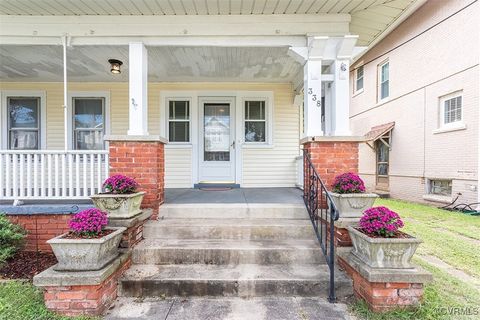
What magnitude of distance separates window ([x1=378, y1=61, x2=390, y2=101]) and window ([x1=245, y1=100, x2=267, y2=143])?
599 cm

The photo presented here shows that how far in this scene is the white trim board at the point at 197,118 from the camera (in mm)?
5676

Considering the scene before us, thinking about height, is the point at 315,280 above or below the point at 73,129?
below

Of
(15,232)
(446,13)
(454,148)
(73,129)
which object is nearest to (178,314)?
(15,232)

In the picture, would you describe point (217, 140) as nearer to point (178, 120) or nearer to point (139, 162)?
point (178, 120)

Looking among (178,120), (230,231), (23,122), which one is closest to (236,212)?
(230,231)

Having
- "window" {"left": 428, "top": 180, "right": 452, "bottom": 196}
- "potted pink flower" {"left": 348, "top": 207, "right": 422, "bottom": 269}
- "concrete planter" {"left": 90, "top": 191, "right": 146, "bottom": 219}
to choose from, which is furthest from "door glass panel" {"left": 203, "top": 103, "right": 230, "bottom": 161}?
"window" {"left": 428, "top": 180, "right": 452, "bottom": 196}

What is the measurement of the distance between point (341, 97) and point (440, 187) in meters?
5.70

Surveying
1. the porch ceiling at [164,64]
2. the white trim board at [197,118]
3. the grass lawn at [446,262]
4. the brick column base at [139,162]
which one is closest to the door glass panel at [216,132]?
the white trim board at [197,118]

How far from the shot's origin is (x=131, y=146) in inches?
134

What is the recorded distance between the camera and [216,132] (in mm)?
5777

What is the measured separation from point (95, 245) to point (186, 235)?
3.82 feet

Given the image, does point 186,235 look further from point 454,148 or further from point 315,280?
point 454,148

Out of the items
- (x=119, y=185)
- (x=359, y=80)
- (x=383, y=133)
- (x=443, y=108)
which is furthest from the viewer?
(x=359, y=80)

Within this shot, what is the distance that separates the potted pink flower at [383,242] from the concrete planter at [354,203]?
422mm
